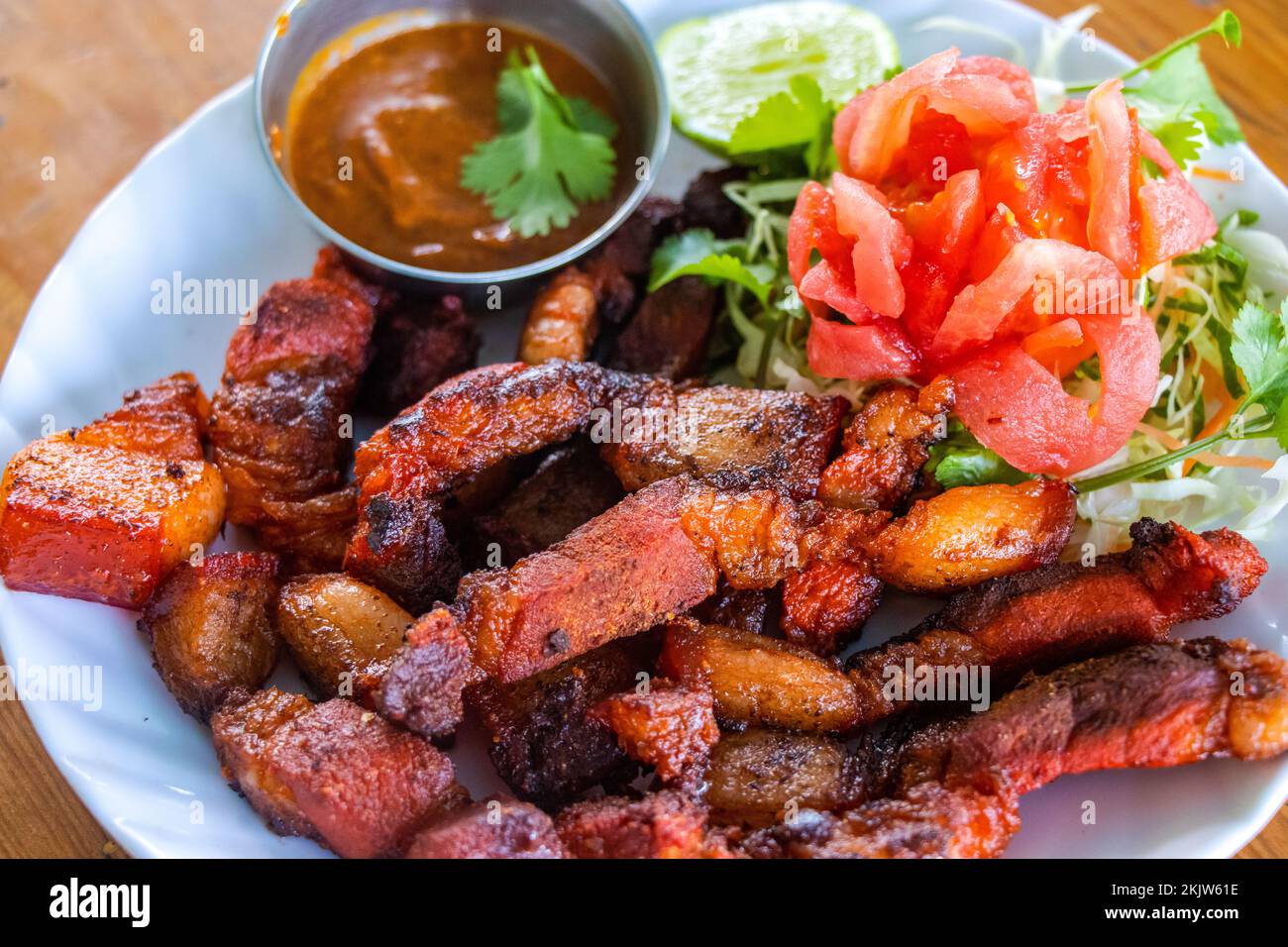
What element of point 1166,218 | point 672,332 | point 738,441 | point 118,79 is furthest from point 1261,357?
point 118,79

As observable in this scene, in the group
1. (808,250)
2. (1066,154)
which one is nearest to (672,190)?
(808,250)

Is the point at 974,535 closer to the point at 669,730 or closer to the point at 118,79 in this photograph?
the point at 669,730

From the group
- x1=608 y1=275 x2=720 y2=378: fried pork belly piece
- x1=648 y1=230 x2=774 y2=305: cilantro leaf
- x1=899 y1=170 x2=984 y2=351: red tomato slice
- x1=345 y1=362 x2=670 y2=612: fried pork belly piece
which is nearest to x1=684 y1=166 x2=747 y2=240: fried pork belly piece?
x1=648 y1=230 x2=774 y2=305: cilantro leaf

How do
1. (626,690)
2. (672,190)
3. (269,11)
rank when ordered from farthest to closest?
(269,11)
(672,190)
(626,690)

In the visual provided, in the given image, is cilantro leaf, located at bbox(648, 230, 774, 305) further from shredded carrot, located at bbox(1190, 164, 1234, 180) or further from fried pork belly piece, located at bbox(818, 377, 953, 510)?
shredded carrot, located at bbox(1190, 164, 1234, 180)

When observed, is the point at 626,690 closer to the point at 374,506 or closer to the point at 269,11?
the point at 374,506
